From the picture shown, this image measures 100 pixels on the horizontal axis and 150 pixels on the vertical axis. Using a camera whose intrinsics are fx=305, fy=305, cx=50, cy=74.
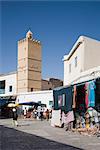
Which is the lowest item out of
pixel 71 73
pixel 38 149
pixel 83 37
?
pixel 38 149

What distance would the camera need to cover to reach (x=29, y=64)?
199ft

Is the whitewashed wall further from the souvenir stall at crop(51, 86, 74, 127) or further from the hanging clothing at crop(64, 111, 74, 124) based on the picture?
the hanging clothing at crop(64, 111, 74, 124)

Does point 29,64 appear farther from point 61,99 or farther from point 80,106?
point 80,106

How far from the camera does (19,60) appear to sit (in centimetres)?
6297

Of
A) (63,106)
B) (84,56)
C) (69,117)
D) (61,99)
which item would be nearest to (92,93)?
(69,117)

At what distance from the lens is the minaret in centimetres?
5965

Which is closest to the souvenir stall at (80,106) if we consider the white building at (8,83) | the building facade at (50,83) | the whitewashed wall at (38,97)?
the whitewashed wall at (38,97)

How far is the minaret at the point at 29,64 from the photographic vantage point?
59.7 metres

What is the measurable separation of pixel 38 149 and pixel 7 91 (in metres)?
49.6

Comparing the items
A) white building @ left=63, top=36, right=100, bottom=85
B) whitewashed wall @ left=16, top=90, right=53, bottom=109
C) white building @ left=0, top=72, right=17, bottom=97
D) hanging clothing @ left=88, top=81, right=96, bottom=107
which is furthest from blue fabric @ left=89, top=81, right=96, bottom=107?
white building @ left=0, top=72, right=17, bottom=97

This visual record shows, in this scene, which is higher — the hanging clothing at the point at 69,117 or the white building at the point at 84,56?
the white building at the point at 84,56

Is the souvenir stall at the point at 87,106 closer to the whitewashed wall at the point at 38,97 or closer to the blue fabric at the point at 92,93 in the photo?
the blue fabric at the point at 92,93

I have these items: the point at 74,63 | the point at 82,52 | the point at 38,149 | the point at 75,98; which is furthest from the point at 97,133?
the point at 74,63

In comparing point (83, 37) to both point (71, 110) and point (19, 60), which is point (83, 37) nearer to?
point (71, 110)
